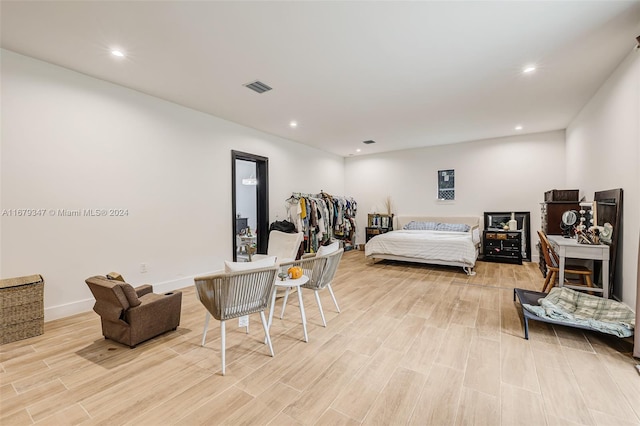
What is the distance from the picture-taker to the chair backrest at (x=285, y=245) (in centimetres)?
424

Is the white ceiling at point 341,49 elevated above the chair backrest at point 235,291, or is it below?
above

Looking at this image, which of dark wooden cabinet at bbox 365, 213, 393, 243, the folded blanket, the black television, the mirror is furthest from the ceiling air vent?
the black television

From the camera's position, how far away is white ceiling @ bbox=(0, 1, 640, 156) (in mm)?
2240

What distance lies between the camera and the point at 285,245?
443 centimetres

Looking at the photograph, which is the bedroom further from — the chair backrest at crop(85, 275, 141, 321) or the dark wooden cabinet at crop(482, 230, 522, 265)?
the chair backrest at crop(85, 275, 141, 321)

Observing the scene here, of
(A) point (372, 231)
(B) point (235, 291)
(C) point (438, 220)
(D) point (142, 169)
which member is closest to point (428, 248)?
(C) point (438, 220)

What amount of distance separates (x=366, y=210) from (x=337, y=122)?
146 inches

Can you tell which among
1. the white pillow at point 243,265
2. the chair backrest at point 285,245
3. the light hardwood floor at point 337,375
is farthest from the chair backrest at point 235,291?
the chair backrest at point 285,245

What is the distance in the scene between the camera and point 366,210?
832 cm

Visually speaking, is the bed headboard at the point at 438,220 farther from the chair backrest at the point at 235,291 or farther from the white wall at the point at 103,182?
the chair backrest at the point at 235,291

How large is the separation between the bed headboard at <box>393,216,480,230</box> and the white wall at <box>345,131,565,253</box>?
0.49ft

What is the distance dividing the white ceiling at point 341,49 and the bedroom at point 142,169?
1.15 ft

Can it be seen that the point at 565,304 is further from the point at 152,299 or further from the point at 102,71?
the point at 102,71

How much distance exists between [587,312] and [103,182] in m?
5.67
